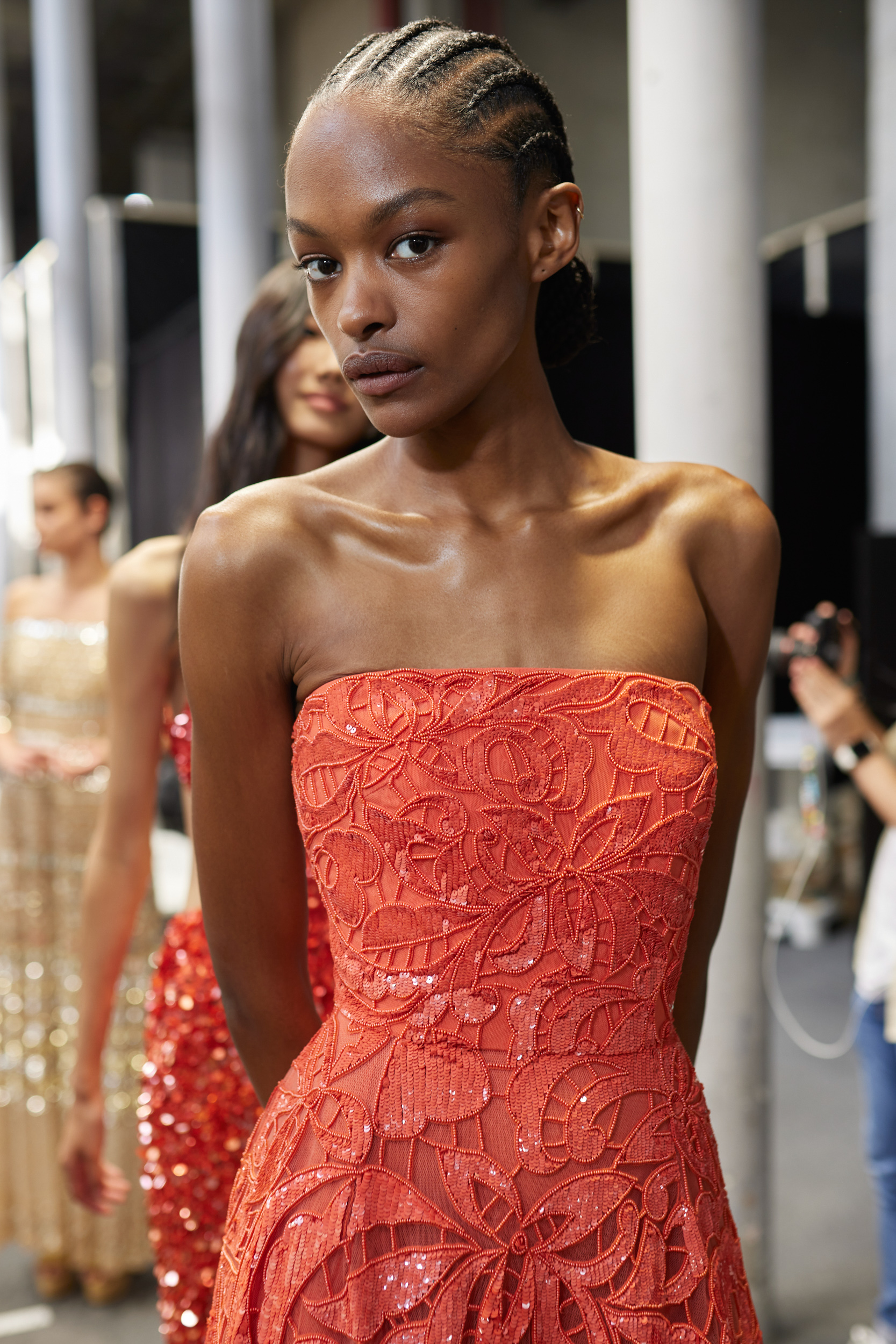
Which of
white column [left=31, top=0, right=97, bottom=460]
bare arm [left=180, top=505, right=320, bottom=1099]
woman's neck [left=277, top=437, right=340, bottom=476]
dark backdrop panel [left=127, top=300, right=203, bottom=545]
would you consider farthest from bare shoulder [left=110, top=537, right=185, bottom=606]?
white column [left=31, top=0, right=97, bottom=460]

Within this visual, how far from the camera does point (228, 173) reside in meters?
4.47

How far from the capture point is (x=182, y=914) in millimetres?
1865

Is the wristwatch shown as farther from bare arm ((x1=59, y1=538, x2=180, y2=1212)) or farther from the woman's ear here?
the woman's ear

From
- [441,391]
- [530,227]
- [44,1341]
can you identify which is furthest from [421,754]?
[44,1341]

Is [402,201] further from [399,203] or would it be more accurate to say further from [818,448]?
[818,448]

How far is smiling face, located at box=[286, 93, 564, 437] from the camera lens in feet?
2.96

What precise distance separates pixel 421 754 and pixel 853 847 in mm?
5807

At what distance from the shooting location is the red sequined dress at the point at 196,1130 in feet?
5.69

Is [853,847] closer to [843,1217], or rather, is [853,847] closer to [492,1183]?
[843,1217]

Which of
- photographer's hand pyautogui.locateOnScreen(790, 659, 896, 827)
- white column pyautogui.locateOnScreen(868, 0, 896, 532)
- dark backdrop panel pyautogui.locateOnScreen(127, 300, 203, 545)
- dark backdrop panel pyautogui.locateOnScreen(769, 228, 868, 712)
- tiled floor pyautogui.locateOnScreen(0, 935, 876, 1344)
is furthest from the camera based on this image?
dark backdrop panel pyautogui.locateOnScreen(127, 300, 203, 545)

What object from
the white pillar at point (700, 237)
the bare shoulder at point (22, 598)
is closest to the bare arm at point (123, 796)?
the white pillar at point (700, 237)

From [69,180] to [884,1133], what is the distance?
6.98m

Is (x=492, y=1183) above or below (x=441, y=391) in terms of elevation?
below

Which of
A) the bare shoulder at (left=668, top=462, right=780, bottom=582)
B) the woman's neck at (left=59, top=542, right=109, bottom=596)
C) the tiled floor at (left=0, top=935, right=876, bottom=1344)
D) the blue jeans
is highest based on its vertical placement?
the bare shoulder at (left=668, top=462, right=780, bottom=582)
